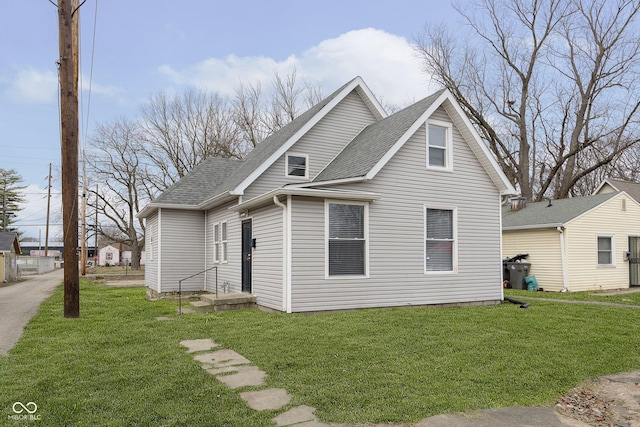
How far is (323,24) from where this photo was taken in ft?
50.8

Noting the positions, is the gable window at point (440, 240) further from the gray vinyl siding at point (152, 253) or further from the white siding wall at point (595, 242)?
the gray vinyl siding at point (152, 253)

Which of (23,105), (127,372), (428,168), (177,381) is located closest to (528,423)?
(177,381)

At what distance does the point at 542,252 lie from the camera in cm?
1823

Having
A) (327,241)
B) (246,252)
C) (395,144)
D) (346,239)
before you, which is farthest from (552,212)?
(246,252)

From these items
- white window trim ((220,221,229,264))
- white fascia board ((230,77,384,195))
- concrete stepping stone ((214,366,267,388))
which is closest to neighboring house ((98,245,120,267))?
white window trim ((220,221,229,264))

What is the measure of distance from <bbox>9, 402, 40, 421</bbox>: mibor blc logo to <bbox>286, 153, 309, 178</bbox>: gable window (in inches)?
370

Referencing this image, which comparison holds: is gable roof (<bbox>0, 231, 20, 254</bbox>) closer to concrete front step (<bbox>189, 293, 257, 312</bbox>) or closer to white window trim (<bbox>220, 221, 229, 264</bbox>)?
white window trim (<bbox>220, 221, 229, 264</bbox>)

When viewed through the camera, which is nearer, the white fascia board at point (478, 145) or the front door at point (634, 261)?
the white fascia board at point (478, 145)

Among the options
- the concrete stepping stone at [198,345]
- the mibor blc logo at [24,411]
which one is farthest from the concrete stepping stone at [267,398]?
the concrete stepping stone at [198,345]

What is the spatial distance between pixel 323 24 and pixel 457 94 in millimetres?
19123

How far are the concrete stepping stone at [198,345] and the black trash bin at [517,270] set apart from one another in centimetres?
1435

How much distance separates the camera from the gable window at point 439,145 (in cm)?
1207

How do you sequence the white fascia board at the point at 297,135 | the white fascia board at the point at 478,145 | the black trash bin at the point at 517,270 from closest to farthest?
the white fascia board at the point at 478,145
the white fascia board at the point at 297,135
the black trash bin at the point at 517,270

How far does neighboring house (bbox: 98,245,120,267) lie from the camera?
8416cm
